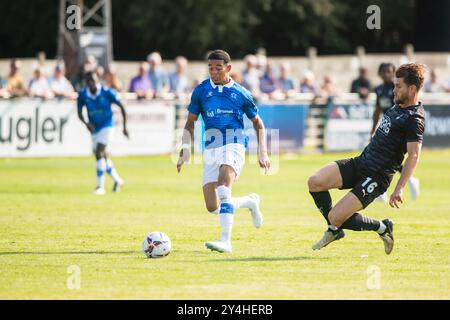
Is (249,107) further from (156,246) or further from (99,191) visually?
(99,191)

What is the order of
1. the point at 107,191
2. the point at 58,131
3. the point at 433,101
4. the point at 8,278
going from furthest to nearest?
the point at 433,101 → the point at 58,131 → the point at 107,191 → the point at 8,278

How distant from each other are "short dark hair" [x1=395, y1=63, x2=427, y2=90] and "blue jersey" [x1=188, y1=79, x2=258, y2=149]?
2.04 metres

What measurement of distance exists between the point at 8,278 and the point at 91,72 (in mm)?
10971

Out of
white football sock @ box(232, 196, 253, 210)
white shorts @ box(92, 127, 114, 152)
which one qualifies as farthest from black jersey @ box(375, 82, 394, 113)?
white football sock @ box(232, 196, 253, 210)

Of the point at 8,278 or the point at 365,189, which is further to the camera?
the point at 365,189

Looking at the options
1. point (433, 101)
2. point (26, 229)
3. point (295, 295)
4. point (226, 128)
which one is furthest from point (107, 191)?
point (433, 101)

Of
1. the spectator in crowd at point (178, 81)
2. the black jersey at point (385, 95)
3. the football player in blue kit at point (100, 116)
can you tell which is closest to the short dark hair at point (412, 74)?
the black jersey at point (385, 95)

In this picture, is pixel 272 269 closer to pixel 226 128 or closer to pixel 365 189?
pixel 365 189

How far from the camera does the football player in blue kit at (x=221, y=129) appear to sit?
43.5 feet

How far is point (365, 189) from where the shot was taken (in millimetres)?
12453

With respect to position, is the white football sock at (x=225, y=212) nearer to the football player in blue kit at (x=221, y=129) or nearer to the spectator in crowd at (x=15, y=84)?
the football player in blue kit at (x=221, y=129)

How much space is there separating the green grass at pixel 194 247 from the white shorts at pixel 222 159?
88 centimetres

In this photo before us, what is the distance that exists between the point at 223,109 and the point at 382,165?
6.65 ft

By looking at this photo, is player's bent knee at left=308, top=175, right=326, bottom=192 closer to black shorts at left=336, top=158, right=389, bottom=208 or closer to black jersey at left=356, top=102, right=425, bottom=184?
black shorts at left=336, top=158, right=389, bottom=208
